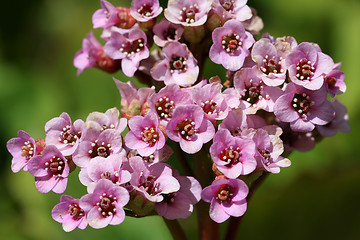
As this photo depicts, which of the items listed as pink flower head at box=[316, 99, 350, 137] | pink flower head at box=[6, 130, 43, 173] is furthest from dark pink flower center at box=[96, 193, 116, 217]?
pink flower head at box=[316, 99, 350, 137]

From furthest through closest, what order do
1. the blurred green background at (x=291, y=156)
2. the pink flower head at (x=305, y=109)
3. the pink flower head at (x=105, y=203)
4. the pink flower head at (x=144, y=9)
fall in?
1. the blurred green background at (x=291, y=156)
2. the pink flower head at (x=144, y=9)
3. the pink flower head at (x=305, y=109)
4. the pink flower head at (x=105, y=203)

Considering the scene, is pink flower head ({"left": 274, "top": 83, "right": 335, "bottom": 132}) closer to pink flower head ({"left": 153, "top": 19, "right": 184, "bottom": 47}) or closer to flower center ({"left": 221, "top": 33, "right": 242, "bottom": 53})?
flower center ({"left": 221, "top": 33, "right": 242, "bottom": 53})

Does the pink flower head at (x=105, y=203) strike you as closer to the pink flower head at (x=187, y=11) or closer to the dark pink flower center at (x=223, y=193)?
the dark pink flower center at (x=223, y=193)

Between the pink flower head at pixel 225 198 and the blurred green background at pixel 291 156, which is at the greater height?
→ the pink flower head at pixel 225 198

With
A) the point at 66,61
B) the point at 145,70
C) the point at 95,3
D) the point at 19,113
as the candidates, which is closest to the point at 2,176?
the point at 19,113

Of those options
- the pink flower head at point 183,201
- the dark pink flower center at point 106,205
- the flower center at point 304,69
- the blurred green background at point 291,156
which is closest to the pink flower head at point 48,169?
the dark pink flower center at point 106,205

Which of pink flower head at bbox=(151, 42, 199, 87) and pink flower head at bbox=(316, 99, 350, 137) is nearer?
pink flower head at bbox=(151, 42, 199, 87)

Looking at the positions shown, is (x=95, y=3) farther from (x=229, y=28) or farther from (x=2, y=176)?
(x=229, y=28)
